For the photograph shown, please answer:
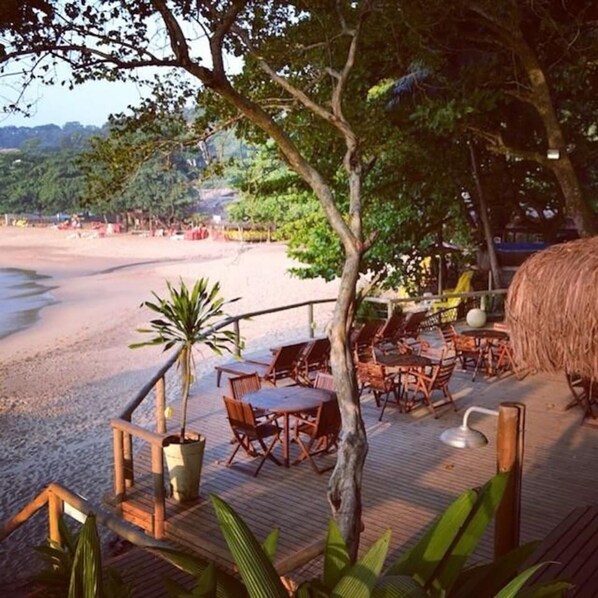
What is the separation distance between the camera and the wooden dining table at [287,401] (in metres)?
6.79

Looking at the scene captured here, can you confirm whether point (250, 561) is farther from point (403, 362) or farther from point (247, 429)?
point (403, 362)

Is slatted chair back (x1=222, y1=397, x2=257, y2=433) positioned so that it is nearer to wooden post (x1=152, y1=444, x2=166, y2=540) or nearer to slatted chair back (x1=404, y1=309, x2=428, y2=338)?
wooden post (x1=152, y1=444, x2=166, y2=540)

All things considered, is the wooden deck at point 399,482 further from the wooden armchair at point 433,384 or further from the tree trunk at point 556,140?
the tree trunk at point 556,140

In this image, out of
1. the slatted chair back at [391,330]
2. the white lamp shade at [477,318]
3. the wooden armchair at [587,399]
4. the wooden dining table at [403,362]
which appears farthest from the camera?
the white lamp shade at [477,318]

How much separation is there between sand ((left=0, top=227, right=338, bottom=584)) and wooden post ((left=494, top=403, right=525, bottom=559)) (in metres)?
5.15

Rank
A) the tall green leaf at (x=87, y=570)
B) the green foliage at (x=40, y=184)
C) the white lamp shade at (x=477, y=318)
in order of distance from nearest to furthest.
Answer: the tall green leaf at (x=87, y=570)
the white lamp shade at (x=477, y=318)
the green foliage at (x=40, y=184)

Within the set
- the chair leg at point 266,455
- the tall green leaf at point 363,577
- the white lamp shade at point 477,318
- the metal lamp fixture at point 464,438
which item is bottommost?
the chair leg at point 266,455

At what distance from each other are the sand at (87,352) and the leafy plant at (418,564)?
548 cm

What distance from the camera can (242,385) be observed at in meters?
7.91

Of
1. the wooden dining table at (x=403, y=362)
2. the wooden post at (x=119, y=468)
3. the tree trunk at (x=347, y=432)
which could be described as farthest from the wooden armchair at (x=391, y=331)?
the wooden post at (x=119, y=468)

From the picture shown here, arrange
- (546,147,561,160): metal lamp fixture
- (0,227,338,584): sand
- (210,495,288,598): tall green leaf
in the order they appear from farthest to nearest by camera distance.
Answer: (546,147,561,160): metal lamp fixture
(0,227,338,584): sand
(210,495,288,598): tall green leaf

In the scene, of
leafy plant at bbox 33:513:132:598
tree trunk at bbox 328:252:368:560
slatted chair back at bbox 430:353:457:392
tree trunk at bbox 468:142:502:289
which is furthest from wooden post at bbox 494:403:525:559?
tree trunk at bbox 468:142:502:289

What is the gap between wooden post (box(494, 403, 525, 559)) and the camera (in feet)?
12.4

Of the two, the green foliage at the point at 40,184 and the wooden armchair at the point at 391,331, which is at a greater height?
the green foliage at the point at 40,184
